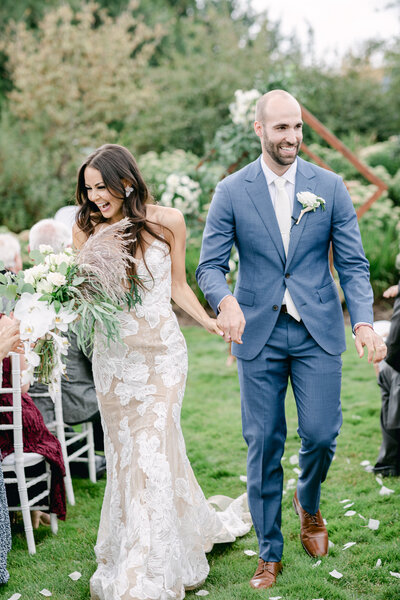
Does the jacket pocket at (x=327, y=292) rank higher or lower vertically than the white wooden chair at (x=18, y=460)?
higher

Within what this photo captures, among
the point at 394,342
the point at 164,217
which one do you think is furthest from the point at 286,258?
the point at 394,342

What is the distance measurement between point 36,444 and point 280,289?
1.86 m

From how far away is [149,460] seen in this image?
126 inches

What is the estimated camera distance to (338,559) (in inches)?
141

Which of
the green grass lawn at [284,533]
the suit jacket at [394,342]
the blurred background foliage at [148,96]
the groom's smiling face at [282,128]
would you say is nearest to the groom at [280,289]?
the groom's smiling face at [282,128]

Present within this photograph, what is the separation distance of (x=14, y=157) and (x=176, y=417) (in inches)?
370

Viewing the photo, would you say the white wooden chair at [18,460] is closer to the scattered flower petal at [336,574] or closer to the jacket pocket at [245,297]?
the jacket pocket at [245,297]

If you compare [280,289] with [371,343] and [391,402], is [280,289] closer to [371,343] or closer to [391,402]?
[371,343]

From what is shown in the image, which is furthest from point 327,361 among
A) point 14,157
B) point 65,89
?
point 65,89

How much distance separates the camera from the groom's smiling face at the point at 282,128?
317 cm

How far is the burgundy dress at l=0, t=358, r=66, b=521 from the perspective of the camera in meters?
4.06

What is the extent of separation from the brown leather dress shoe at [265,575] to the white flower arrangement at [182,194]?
5.22m

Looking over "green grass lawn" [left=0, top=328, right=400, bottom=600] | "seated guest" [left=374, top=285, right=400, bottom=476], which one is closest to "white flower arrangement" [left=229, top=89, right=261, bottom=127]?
"green grass lawn" [left=0, top=328, right=400, bottom=600]

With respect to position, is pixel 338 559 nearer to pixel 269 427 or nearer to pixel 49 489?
pixel 269 427
